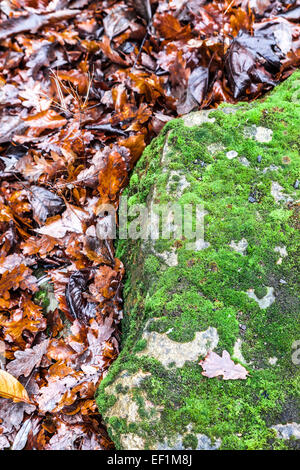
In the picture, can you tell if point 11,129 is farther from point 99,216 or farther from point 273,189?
point 273,189

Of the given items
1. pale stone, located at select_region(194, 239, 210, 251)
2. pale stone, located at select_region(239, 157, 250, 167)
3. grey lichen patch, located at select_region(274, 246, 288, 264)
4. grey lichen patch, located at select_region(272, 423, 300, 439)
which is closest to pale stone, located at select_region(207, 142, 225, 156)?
pale stone, located at select_region(239, 157, 250, 167)

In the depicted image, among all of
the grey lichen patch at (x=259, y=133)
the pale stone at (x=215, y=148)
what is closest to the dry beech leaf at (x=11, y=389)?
the pale stone at (x=215, y=148)

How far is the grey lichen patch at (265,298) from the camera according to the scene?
1773 millimetres

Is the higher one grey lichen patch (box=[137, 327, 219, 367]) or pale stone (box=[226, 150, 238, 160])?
pale stone (box=[226, 150, 238, 160])

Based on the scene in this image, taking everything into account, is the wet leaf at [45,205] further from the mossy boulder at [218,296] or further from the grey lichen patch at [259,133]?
the grey lichen patch at [259,133]

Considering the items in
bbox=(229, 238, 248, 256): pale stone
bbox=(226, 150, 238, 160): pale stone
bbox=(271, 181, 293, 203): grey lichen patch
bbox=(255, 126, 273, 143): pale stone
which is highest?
bbox=(255, 126, 273, 143): pale stone

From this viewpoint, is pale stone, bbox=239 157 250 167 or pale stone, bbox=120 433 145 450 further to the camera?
pale stone, bbox=239 157 250 167

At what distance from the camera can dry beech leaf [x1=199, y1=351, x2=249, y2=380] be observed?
5.31ft

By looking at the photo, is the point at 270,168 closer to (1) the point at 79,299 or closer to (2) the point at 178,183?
(2) the point at 178,183

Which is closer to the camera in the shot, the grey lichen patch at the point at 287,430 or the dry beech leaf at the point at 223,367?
the grey lichen patch at the point at 287,430

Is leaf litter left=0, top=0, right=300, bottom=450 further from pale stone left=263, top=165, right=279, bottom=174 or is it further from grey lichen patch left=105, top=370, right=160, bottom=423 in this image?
pale stone left=263, top=165, right=279, bottom=174

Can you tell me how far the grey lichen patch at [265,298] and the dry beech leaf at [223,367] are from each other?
1.05 ft

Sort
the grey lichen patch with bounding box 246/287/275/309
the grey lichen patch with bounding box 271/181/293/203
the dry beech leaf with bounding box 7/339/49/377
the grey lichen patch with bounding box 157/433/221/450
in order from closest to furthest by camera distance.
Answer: the grey lichen patch with bounding box 157/433/221/450, the grey lichen patch with bounding box 246/287/275/309, the grey lichen patch with bounding box 271/181/293/203, the dry beech leaf with bounding box 7/339/49/377
